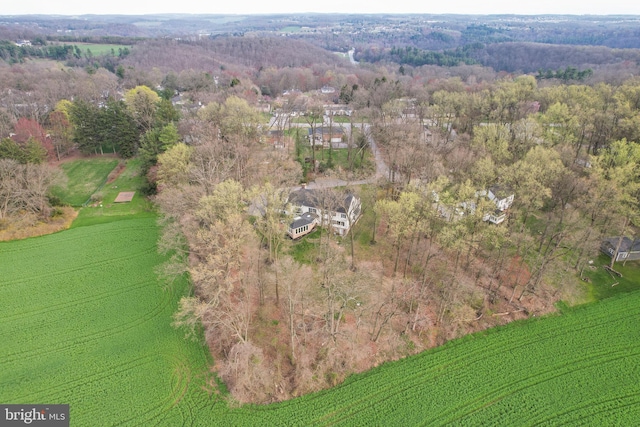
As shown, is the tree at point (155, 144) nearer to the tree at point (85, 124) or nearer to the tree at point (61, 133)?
the tree at point (85, 124)

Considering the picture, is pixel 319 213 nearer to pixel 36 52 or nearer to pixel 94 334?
pixel 94 334

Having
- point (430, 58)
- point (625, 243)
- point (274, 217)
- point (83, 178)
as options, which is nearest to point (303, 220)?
point (274, 217)

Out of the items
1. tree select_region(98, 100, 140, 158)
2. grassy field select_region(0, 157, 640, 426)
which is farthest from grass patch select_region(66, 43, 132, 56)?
grassy field select_region(0, 157, 640, 426)

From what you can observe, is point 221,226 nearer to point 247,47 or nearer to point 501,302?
point 501,302

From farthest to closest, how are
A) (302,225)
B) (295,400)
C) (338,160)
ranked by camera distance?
(338,160), (302,225), (295,400)

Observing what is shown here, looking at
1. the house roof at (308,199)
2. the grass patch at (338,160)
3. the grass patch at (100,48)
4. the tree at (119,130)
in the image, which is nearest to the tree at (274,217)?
the house roof at (308,199)

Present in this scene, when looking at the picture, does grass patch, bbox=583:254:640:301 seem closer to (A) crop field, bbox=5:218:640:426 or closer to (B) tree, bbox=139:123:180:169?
(A) crop field, bbox=5:218:640:426
